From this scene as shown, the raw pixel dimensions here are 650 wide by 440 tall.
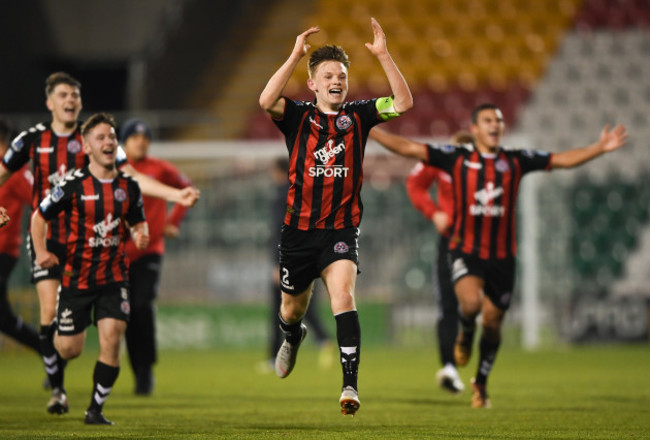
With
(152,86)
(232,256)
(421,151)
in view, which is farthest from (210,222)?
(421,151)

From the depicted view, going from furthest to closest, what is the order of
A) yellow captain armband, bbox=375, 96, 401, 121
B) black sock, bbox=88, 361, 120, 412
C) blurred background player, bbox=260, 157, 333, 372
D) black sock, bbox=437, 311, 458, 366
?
blurred background player, bbox=260, 157, 333, 372
black sock, bbox=437, 311, 458, 366
black sock, bbox=88, 361, 120, 412
yellow captain armband, bbox=375, 96, 401, 121

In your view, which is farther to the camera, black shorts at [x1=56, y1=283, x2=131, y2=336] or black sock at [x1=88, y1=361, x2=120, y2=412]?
black shorts at [x1=56, y1=283, x2=131, y2=336]

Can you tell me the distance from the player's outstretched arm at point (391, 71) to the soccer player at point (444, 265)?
245 centimetres

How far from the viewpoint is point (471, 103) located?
17609 mm

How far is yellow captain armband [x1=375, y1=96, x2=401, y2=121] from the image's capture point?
19.8 feet

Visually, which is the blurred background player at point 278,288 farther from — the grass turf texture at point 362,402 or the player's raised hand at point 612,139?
the player's raised hand at point 612,139

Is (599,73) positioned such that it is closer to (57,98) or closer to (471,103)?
(471,103)

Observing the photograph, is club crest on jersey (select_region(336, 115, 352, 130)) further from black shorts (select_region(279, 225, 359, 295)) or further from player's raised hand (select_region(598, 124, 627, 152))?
player's raised hand (select_region(598, 124, 627, 152))

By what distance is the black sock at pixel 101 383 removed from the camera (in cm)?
637

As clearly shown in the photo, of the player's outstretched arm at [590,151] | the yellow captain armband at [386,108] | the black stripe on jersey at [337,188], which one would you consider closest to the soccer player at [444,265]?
the player's outstretched arm at [590,151]

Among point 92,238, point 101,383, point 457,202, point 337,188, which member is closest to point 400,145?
point 457,202

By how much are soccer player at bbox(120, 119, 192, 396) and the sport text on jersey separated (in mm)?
3091

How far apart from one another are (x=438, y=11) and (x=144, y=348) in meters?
11.8

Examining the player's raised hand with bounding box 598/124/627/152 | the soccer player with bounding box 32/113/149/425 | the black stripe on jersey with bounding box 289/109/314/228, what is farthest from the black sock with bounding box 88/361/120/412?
the player's raised hand with bounding box 598/124/627/152
